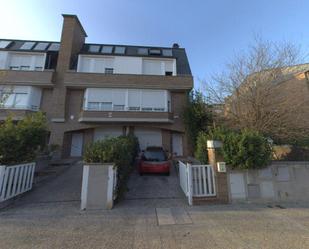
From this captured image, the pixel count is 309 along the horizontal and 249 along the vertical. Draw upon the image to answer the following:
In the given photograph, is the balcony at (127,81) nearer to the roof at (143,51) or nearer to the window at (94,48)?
the roof at (143,51)

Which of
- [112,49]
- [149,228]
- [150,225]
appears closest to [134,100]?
[112,49]

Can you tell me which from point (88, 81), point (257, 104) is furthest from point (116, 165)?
point (88, 81)

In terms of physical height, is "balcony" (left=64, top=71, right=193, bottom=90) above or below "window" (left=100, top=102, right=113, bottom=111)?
above

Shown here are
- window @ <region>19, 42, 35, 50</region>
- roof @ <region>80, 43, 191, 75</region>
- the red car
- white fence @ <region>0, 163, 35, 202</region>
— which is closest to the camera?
white fence @ <region>0, 163, 35, 202</region>

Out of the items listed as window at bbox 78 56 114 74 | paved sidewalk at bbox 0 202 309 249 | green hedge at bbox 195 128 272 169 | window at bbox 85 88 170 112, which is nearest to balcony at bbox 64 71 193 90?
window at bbox 85 88 170 112

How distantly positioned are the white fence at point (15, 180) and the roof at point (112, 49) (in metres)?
13.1

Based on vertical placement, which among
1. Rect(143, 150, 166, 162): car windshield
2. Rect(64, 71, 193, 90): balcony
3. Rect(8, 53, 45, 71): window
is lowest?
Rect(143, 150, 166, 162): car windshield

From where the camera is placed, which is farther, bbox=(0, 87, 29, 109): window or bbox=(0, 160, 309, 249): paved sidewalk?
bbox=(0, 87, 29, 109): window

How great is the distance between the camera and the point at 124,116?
50.4 feet

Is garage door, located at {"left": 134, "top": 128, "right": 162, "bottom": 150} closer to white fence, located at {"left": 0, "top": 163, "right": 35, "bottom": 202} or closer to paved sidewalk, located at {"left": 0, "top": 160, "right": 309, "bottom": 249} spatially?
white fence, located at {"left": 0, "top": 163, "right": 35, "bottom": 202}

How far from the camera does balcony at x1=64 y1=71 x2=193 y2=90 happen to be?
1574 cm

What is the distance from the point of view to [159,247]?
3.59 m

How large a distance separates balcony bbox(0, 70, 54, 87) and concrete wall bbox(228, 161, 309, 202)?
16.1 metres

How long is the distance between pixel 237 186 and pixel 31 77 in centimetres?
1748
